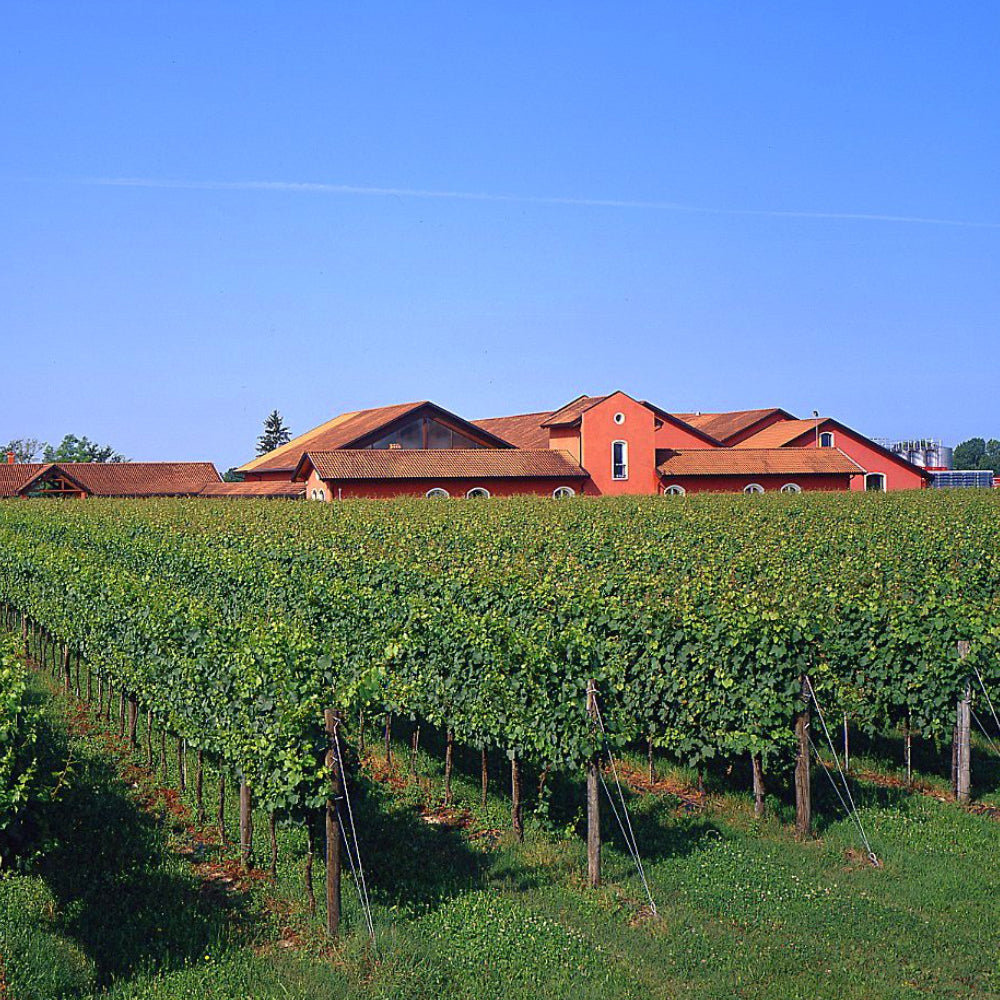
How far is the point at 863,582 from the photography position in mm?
16453

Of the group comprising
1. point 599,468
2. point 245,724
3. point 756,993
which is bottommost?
point 756,993

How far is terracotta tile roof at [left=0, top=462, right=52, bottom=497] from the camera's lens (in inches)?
2467

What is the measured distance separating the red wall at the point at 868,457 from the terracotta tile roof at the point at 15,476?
160ft

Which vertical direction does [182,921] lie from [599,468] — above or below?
below

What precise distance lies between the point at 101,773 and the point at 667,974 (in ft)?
24.2

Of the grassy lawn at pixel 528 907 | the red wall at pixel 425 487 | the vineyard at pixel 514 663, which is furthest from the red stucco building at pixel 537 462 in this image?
the grassy lawn at pixel 528 907

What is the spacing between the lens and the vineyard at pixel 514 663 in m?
8.88

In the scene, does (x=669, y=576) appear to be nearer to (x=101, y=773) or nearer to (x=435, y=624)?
(x=435, y=624)

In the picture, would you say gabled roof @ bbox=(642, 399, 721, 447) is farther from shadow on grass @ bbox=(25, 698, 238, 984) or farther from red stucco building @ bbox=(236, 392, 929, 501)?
shadow on grass @ bbox=(25, 698, 238, 984)

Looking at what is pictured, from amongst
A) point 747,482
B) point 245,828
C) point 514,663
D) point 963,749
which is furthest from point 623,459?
point 245,828

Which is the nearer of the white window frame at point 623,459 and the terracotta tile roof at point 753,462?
the white window frame at point 623,459

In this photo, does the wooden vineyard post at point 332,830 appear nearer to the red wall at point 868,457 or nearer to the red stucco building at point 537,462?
the red stucco building at point 537,462

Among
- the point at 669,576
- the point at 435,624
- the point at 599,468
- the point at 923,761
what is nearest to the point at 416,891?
the point at 435,624

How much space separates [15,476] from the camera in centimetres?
6450
